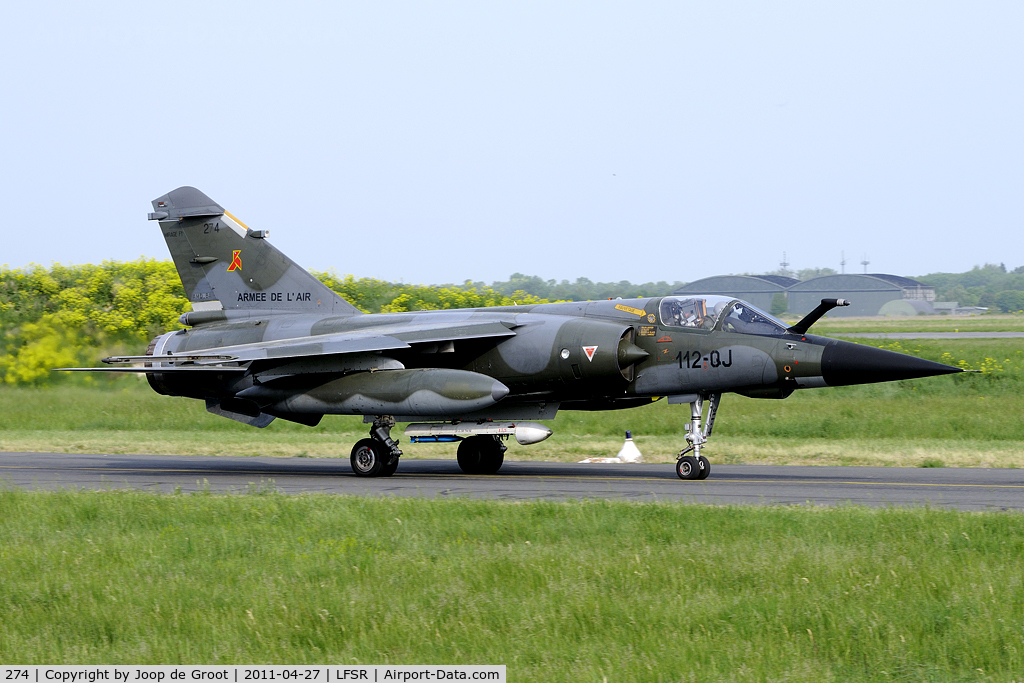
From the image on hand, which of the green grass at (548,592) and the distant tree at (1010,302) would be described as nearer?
the green grass at (548,592)

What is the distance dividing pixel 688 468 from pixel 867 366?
2955 mm

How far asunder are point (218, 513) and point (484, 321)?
6.95 meters

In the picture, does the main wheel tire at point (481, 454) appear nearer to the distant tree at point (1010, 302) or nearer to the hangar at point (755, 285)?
the hangar at point (755, 285)

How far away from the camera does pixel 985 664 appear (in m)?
5.62

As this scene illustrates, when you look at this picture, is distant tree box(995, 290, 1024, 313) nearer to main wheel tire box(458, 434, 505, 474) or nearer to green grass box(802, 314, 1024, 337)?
green grass box(802, 314, 1024, 337)

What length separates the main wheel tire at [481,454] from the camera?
1753 centimetres

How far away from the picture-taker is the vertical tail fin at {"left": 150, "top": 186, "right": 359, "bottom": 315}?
19375 millimetres

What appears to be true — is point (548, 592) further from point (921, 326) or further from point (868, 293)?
point (868, 293)

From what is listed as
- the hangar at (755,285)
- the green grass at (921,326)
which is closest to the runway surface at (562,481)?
the green grass at (921,326)

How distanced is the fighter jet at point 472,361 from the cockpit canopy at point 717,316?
23 mm

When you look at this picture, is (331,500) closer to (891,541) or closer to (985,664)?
(891,541)

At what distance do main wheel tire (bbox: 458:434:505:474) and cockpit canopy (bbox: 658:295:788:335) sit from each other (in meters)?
3.78

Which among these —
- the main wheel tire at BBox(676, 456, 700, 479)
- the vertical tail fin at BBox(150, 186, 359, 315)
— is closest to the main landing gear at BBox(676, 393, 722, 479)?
the main wheel tire at BBox(676, 456, 700, 479)

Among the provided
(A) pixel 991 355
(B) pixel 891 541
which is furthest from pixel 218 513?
(A) pixel 991 355
